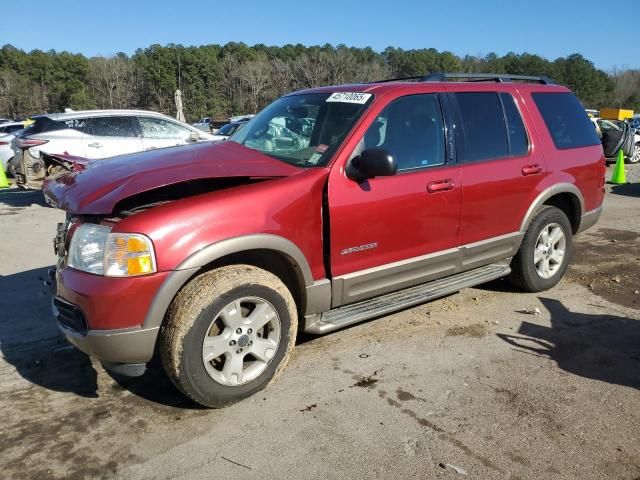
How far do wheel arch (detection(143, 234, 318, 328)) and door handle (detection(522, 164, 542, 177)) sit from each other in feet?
7.60

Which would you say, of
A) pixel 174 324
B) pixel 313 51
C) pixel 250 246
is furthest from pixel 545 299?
pixel 313 51

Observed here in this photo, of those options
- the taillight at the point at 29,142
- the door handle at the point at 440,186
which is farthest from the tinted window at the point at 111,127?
the door handle at the point at 440,186

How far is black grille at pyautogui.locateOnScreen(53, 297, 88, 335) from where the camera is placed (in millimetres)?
2918

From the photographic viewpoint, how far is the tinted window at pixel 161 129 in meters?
10.7

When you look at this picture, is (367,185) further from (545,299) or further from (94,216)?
(545,299)

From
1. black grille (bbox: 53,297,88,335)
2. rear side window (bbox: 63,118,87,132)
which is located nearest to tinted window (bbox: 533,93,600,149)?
black grille (bbox: 53,297,88,335)

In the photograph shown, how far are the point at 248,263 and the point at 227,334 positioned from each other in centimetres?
51

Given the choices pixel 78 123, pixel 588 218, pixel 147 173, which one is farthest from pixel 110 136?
pixel 588 218

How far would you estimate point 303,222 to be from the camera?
3383 mm

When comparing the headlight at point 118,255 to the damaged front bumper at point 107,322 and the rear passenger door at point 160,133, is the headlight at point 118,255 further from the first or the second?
the rear passenger door at point 160,133

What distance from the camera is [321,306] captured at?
11.7 feet

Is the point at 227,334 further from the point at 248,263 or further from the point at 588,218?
the point at 588,218

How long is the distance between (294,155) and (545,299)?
287 cm

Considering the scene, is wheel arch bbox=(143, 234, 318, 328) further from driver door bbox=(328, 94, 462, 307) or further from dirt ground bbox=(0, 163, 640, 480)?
dirt ground bbox=(0, 163, 640, 480)
